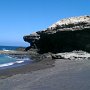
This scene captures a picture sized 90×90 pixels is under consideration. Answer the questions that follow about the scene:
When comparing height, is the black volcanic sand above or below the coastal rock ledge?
below

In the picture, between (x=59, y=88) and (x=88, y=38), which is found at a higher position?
(x=88, y=38)

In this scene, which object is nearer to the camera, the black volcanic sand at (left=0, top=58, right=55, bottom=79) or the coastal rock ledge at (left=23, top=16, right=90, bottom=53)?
the black volcanic sand at (left=0, top=58, right=55, bottom=79)

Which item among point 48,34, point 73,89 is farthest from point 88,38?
point 73,89

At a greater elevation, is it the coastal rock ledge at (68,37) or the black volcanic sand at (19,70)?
the coastal rock ledge at (68,37)

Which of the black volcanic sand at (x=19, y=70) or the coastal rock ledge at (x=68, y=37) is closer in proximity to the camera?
the black volcanic sand at (x=19, y=70)

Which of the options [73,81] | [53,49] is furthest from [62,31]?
[73,81]

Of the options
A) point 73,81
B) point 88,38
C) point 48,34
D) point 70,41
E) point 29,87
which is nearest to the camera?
point 29,87

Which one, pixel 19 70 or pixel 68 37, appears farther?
pixel 68 37

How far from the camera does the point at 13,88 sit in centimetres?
2031

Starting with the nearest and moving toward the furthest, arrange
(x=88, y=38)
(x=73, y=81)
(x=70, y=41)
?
(x=73, y=81) → (x=88, y=38) → (x=70, y=41)

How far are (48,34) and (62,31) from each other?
19.0ft

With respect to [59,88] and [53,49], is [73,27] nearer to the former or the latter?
[53,49]

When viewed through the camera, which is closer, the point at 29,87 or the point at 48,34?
the point at 29,87

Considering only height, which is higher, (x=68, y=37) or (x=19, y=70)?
(x=68, y=37)
